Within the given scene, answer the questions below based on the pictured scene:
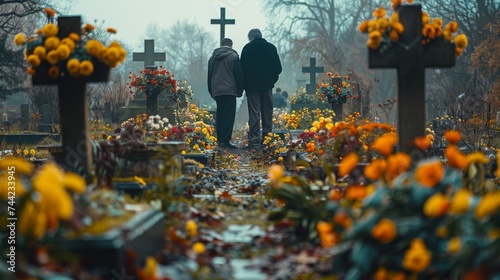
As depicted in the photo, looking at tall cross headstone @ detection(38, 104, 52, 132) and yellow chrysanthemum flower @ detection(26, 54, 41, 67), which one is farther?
tall cross headstone @ detection(38, 104, 52, 132)

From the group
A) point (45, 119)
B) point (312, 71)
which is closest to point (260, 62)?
point (45, 119)

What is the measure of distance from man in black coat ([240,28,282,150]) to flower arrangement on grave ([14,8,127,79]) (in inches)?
386

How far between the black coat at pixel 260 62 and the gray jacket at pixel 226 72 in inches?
7.4

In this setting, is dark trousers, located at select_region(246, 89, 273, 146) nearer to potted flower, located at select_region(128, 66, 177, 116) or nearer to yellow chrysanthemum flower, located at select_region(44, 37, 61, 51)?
potted flower, located at select_region(128, 66, 177, 116)

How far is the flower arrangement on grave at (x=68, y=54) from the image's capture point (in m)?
5.95

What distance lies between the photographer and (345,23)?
5088 centimetres

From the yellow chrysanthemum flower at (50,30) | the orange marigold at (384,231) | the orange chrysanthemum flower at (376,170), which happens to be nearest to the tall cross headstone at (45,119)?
the yellow chrysanthemum flower at (50,30)

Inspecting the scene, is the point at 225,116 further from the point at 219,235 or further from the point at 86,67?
the point at 219,235

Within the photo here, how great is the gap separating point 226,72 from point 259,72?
2.29 feet

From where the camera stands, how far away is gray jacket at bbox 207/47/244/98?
52.5ft

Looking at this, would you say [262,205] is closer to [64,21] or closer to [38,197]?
[64,21]

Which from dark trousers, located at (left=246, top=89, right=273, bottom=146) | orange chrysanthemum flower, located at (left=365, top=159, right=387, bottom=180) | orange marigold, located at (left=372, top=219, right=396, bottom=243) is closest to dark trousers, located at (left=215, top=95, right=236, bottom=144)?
dark trousers, located at (left=246, top=89, right=273, bottom=146)

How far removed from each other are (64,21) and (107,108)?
17519mm

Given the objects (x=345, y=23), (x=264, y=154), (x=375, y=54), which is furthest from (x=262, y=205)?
(x=345, y=23)
